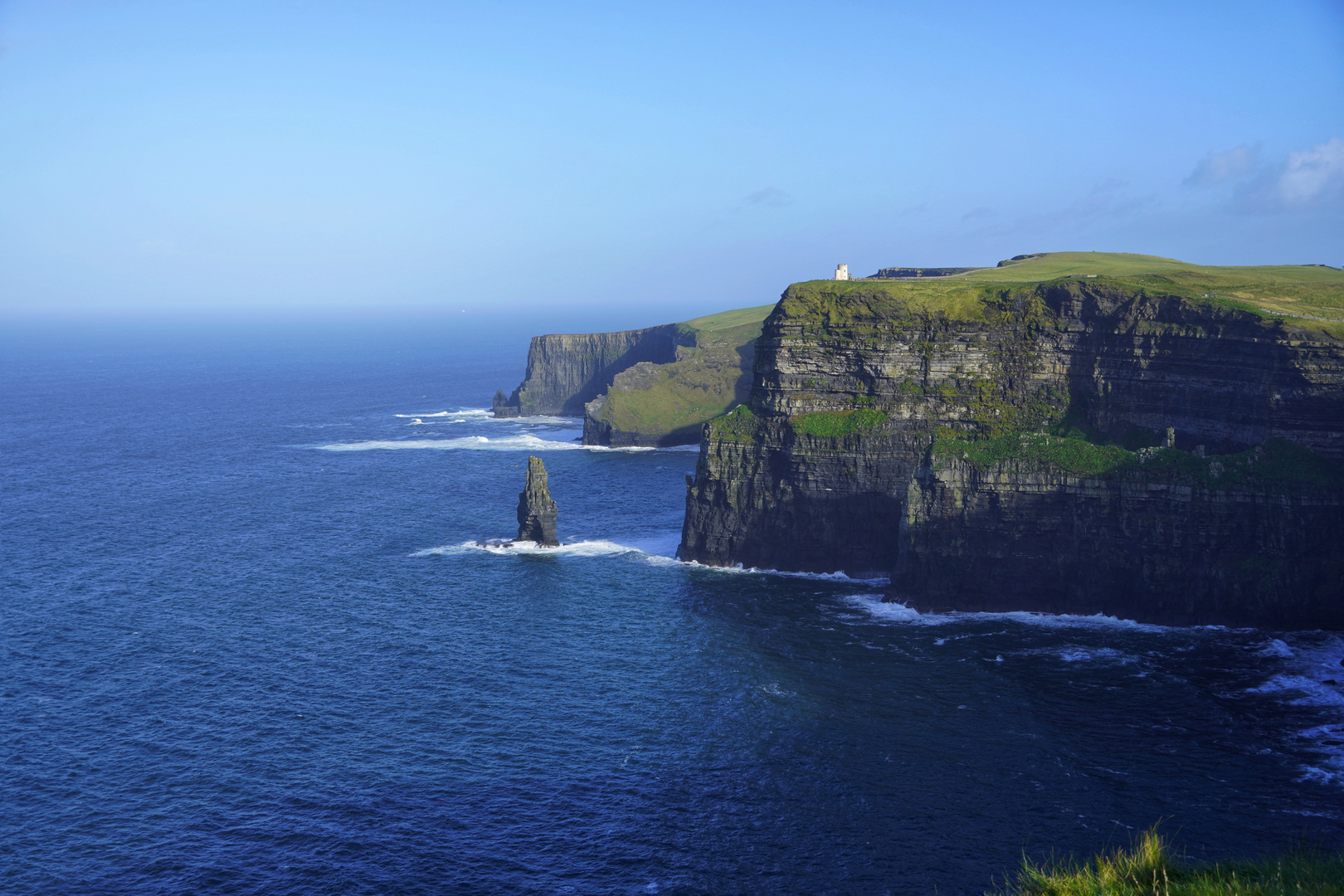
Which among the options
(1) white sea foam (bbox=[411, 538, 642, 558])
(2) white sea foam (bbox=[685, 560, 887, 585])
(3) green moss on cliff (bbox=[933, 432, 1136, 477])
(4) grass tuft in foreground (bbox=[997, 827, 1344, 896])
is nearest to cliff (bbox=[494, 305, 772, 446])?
(1) white sea foam (bbox=[411, 538, 642, 558])

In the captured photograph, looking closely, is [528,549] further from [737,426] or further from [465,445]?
[465,445]

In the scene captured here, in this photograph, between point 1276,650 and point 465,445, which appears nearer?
point 1276,650

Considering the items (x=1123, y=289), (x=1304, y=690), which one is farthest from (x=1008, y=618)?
(x=1123, y=289)

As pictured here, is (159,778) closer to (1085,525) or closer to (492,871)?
(492,871)

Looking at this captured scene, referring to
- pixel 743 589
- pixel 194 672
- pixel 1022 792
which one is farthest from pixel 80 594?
pixel 1022 792

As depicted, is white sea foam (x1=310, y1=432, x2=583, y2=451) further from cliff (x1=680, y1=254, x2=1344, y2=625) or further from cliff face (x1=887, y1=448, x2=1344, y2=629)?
cliff face (x1=887, y1=448, x2=1344, y2=629)
